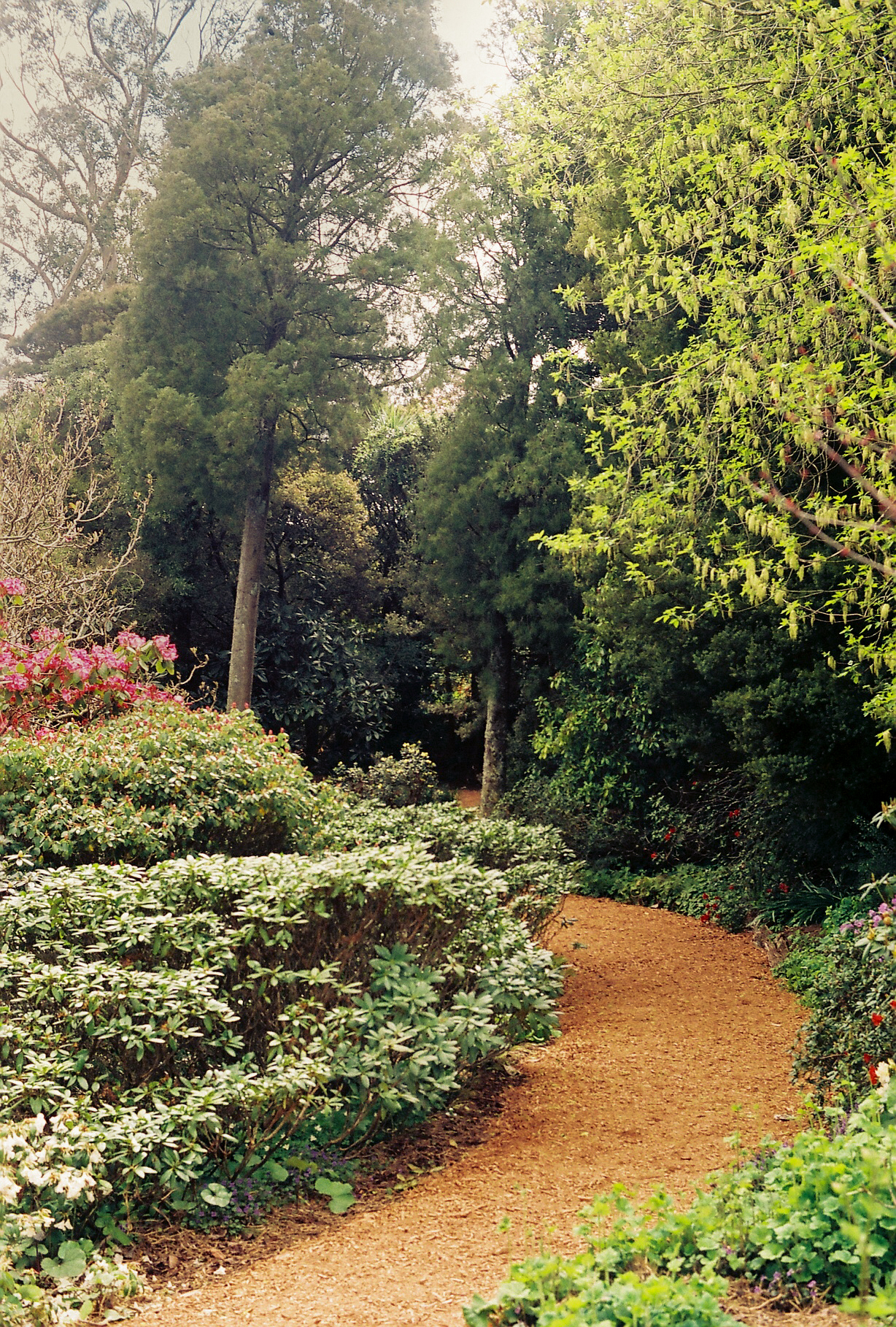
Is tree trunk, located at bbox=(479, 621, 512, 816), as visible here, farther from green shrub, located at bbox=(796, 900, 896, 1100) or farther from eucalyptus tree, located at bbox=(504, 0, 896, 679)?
green shrub, located at bbox=(796, 900, 896, 1100)

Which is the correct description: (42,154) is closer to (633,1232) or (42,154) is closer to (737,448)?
(737,448)

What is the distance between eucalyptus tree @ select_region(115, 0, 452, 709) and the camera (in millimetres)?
13023

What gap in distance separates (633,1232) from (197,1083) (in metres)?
1.53

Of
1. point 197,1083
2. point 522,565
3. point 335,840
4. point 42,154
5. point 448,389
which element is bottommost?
point 197,1083

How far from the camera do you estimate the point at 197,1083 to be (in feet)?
10.9

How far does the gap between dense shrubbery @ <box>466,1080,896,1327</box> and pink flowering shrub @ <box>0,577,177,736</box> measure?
5334 millimetres

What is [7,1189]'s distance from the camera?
259 cm

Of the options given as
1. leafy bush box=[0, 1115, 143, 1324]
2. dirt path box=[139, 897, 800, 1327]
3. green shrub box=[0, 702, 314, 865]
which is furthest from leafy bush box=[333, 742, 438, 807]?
leafy bush box=[0, 1115, 143, 1324]

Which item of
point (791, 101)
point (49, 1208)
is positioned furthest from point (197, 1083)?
point (791, 101)

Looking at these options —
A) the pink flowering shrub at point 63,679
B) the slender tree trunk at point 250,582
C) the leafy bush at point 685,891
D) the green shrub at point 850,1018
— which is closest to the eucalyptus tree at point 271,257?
the slender tree trunk at point 250,582

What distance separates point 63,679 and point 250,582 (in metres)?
6.54

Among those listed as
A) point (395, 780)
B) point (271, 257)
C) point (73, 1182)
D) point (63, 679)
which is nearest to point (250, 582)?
point (395, 780)

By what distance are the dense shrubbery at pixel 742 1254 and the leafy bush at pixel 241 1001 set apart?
124cm

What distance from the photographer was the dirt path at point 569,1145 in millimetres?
2811
